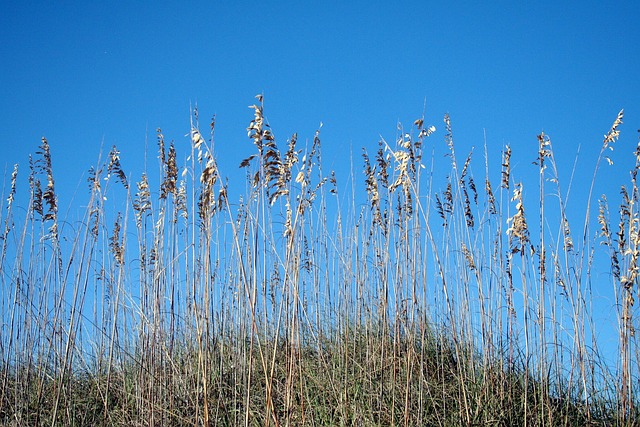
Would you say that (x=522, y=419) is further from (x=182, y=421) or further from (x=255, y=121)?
(x=255, y=121)

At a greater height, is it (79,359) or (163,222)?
(163,222)

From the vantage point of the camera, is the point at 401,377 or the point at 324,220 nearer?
the point at 401,377

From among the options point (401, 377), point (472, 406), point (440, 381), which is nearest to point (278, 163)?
point (401, 377)

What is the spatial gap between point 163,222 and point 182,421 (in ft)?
3.55

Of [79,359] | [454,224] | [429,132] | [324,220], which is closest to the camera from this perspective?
[429,132]

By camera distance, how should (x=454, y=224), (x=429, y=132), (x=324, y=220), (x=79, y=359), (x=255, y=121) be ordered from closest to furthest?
(x=255, y=121)
(x=429, y=132)
(x=454, y=224)
(x=324, y=220)
(x=79, y=359)

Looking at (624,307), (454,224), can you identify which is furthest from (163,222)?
(624,307)

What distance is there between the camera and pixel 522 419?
3396 mm

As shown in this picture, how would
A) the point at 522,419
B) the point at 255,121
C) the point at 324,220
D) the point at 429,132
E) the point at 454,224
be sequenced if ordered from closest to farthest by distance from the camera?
the point at 255,121 → the point at 429,132 → the point at 522,419 → the point at 454,224 → the point at 324,220

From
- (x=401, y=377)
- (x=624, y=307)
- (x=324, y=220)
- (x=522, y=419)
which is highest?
(x=324, y=220)

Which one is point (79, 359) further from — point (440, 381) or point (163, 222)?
point (440, 381)

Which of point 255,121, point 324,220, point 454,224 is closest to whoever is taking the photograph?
point 255,121

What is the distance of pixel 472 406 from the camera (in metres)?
3.42

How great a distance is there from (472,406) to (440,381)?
1.48ft
